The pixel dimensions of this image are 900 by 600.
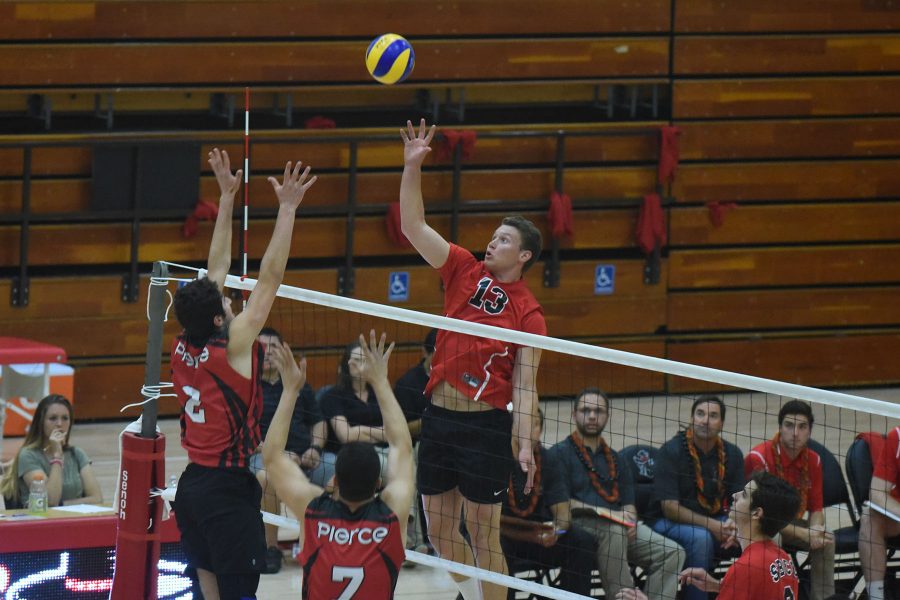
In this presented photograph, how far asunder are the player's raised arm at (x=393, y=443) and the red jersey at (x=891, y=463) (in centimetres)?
373

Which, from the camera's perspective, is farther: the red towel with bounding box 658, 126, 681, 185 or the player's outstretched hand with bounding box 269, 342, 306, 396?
the red towel with bounding box 658, 126, 681, 185

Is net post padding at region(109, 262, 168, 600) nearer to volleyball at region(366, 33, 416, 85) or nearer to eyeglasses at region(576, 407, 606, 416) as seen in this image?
eyeglasses at region(576, 407, 606, 416)

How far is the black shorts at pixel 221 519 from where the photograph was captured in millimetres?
6277

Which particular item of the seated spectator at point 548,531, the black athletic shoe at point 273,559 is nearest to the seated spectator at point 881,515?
the seated spectator at point 548,531

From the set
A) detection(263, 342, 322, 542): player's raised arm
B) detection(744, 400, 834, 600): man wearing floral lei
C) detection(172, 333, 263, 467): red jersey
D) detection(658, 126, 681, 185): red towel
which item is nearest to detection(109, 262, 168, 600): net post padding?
detection(172, 333, 263, 467): red jersey

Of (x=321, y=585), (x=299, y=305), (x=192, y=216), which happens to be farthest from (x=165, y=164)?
(x=321, y=585)

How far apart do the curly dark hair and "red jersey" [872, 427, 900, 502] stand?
160 inches

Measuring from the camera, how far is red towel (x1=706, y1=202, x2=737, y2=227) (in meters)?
13.9

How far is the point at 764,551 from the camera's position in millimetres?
6305

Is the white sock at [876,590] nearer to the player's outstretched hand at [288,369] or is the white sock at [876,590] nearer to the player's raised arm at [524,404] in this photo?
the player's raised arm at [524,404]

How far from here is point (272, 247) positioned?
20.6 ft

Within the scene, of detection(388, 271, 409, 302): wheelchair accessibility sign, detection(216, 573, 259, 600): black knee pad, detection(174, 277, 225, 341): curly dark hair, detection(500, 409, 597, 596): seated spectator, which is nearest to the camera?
detection(174, 277, 225, 341): curly dark hair

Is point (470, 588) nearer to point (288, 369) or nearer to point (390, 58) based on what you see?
point (288, 369)

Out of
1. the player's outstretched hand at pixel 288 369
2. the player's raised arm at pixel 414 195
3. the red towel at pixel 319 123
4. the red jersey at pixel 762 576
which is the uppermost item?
the red towel at pixel 319 123
